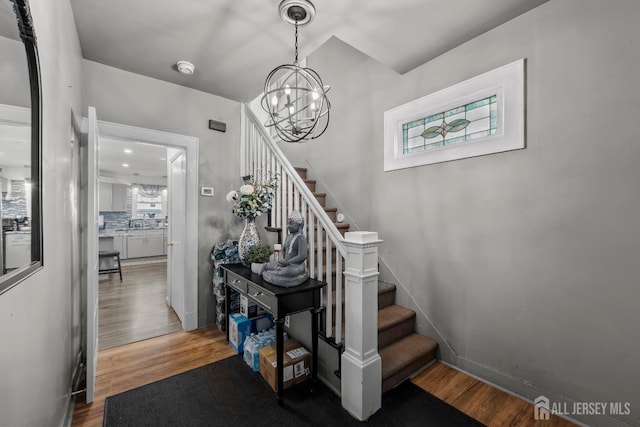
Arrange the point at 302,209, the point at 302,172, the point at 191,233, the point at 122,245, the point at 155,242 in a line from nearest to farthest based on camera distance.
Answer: the point at 302,209, the point at 191,233, the point at 302,172, the point at 122,245, the point at 155,242

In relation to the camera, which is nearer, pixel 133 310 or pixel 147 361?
pixel 147 361

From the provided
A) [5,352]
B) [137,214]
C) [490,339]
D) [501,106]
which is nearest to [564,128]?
[501,106]

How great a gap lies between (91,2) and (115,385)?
280cm

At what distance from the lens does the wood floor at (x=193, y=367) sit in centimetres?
177

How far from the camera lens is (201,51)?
239 centimetres

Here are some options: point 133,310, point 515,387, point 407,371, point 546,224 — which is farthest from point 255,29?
point 133,310

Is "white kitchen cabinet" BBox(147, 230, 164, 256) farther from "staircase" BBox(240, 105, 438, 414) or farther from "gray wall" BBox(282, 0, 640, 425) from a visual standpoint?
"gray wall" BBox(282, 0, 640, 425)

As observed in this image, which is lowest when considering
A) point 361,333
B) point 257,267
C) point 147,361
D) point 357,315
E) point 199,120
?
point 147,361

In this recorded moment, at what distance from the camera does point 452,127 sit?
7.46ft

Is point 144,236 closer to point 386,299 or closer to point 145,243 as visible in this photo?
point 145,243

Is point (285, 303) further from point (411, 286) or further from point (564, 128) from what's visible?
point (564, 128)

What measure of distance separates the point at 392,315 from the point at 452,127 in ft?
5.70

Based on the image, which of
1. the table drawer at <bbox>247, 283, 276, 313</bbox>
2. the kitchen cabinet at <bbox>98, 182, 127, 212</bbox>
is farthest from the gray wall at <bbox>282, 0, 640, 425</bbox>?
the kitchen cabinet at <bbox>98, 182, 127, 212</bbox>

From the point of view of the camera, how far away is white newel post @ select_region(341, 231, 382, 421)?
1.73m
